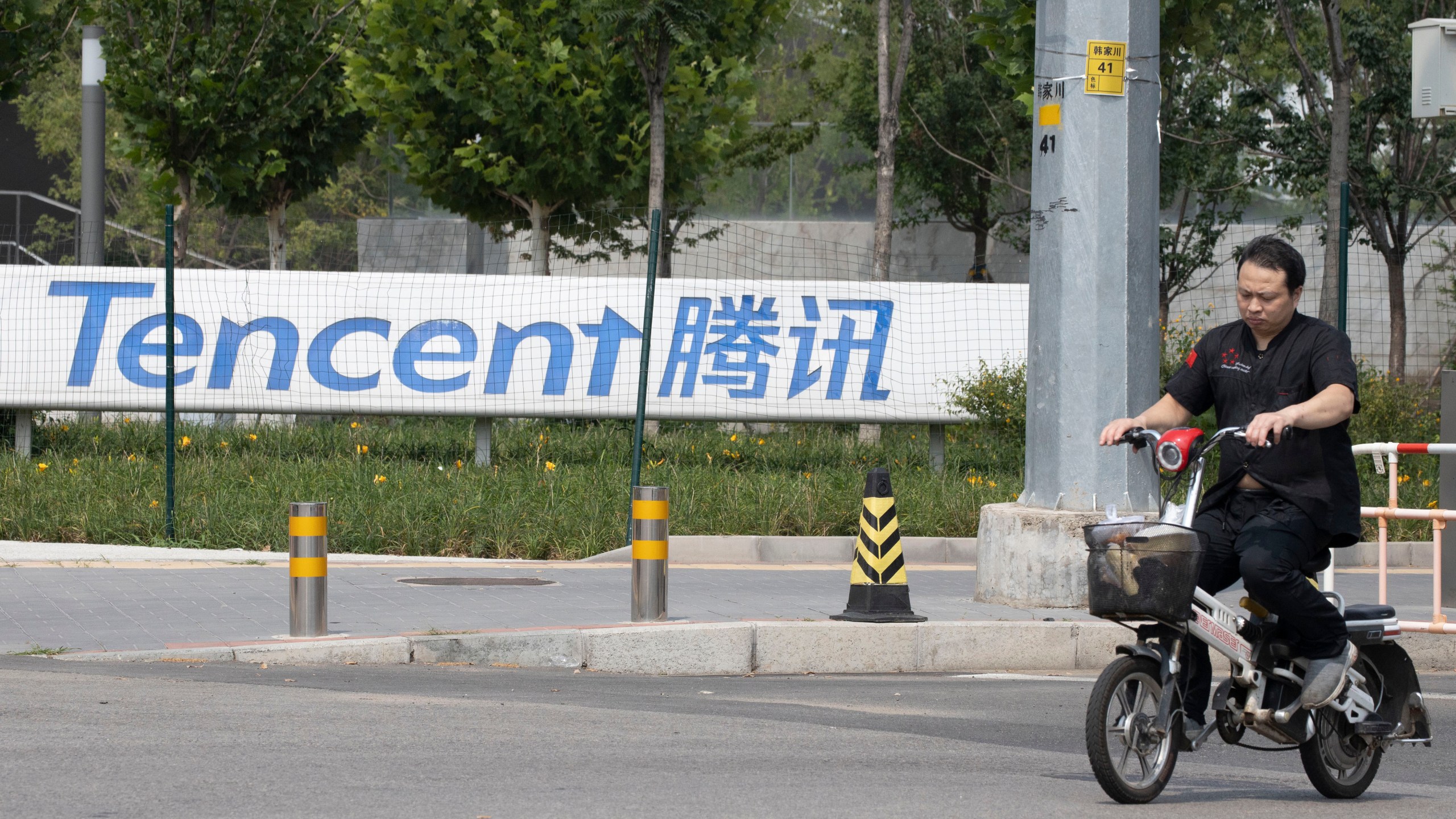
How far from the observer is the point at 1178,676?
17.4 ft

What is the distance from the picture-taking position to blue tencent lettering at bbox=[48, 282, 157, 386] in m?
14.9

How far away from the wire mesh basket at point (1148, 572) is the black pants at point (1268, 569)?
0.74ft

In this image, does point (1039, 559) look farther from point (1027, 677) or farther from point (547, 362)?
point (547, 362)

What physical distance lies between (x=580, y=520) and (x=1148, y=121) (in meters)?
4.92

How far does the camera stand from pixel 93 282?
49.3 feet

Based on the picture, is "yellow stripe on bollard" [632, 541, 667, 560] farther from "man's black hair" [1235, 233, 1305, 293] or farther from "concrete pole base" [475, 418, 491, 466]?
"concrete pole base" [475, 418, 491, 466]

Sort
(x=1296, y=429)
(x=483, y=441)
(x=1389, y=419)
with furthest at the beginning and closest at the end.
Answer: (x=1389, y=419) → (x=483, y=441) → (x=1296, y=429)

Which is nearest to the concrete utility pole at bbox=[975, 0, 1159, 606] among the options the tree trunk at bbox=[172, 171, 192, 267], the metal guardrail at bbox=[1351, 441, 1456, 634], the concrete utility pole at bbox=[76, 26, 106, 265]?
the metal guardrail at bbox=[1351, 441, 1456, 634]

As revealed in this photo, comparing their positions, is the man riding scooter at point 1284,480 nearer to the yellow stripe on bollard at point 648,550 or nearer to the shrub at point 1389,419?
the yellow stripe on bollard at point 648,550

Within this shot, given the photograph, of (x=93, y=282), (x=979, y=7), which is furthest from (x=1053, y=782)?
(x=979, y=7)

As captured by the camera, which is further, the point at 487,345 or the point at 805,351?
the point at 805,351

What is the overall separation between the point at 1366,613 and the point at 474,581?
6.03m

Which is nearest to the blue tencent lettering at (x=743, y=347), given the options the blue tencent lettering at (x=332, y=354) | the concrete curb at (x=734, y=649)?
the blue tencent lettering at (x=332, y=354)

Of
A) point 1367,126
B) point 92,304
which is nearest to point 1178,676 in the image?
point 92,304
